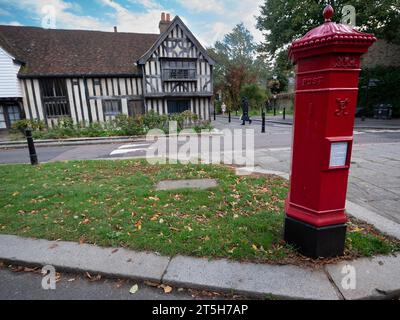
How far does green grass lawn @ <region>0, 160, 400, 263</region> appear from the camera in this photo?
2.88 metres

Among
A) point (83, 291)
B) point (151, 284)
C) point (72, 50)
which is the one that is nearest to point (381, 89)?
point (72, 50)

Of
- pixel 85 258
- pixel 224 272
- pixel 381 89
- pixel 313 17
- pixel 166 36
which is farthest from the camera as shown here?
pixel 381 89

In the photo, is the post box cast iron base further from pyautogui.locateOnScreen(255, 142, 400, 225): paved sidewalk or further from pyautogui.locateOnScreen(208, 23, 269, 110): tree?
pyautogui.locateOnScreen(208, 23, 269, 110): tree

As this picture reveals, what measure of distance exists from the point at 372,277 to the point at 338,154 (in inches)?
46.8

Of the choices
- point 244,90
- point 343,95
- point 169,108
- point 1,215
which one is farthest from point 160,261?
point 244,90

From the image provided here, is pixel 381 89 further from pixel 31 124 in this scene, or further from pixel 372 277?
pixel 31 124

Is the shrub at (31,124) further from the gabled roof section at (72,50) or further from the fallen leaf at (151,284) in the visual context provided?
the fallen leaf at (151,284)

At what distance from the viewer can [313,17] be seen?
19219 mm

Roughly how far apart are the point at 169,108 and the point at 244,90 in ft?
72.3

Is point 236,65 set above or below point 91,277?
above

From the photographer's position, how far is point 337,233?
2.62 m

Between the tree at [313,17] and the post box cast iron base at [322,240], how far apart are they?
20.4 metres
